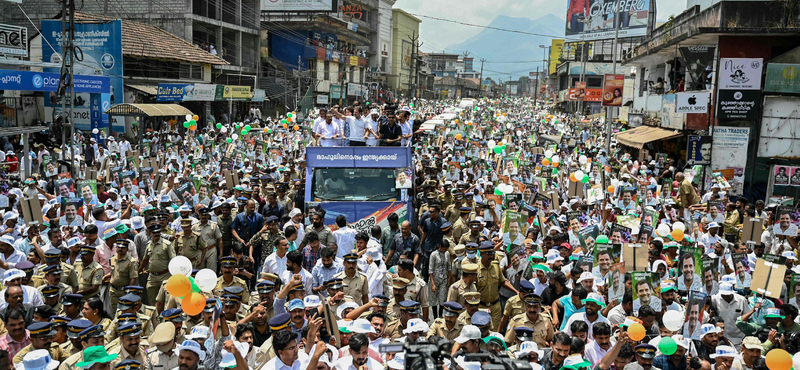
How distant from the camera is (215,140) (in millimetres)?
26141

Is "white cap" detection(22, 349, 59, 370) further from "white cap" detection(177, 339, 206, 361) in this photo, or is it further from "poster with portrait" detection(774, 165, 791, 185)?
"poster with portrait" detection(774, 165, 791, 185)

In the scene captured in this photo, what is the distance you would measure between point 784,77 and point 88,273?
59.0 feet

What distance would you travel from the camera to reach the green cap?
17.2ft

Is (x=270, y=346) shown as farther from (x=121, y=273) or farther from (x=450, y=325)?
(x=121, y=273)

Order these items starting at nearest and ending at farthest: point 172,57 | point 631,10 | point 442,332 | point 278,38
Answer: point 442,332 → point 172,57 → point 631,10 → point 278,38

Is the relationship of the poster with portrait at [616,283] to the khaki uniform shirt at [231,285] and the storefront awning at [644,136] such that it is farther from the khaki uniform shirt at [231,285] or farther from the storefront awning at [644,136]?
the storefront awning at [644,136]

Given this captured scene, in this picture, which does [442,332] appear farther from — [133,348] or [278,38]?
[278,38]

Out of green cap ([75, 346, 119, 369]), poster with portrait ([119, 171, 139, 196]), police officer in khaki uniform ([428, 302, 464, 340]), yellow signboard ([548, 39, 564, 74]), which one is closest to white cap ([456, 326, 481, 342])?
police officer in khaki uniform ([428, 302, 464, 340])

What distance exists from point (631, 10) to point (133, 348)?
47.4 m

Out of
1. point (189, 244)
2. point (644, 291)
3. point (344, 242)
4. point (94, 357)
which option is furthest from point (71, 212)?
point (644, 291)

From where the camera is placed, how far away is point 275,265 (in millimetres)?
8125

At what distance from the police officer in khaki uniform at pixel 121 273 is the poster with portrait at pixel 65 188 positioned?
159 inches

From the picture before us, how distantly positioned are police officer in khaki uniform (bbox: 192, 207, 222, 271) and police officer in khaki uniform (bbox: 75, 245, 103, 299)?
60.0 inches

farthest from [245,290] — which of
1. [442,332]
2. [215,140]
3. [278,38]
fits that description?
[278,38]
